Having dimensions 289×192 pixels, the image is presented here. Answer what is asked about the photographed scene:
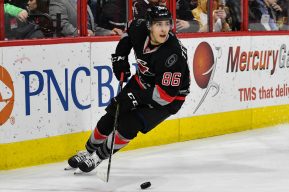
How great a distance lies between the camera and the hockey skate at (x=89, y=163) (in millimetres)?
5961

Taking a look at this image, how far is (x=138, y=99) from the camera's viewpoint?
19.0 feet

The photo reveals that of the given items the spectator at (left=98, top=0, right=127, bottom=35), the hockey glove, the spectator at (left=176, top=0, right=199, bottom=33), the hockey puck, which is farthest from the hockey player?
the spectator at (left=176, top=0, right=199, bottom=33)

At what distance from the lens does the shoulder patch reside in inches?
227

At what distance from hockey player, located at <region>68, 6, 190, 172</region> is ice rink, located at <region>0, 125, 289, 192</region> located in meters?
0.25

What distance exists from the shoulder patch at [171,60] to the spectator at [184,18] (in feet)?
6.39

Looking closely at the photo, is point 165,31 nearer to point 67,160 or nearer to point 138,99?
point 138,99

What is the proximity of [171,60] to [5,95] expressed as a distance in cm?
128

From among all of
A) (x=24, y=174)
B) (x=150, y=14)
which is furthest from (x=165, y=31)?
(x=24, y=174)

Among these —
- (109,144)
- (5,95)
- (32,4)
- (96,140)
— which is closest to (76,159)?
(96,140)

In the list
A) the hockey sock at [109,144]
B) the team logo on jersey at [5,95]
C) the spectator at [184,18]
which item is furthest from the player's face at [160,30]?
the spectator at [184,18]

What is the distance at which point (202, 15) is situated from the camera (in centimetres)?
798

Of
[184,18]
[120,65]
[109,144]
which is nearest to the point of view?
[109,144]

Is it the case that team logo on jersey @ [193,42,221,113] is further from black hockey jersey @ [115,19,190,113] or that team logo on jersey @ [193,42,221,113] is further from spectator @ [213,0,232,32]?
black hockey jersey @ [115,19,190,113]

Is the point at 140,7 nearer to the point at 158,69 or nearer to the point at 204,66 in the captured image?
the point at 204,66
